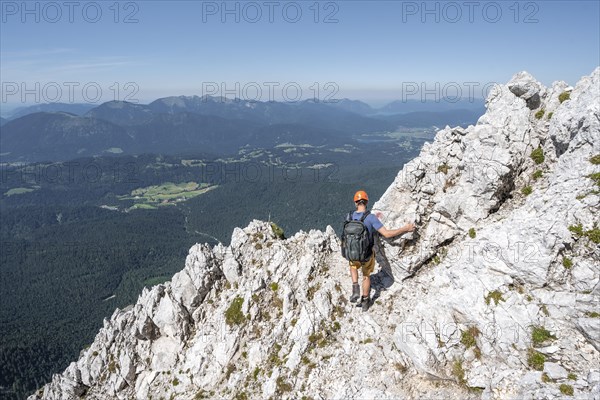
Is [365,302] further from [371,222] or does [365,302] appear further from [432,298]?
[371,222]

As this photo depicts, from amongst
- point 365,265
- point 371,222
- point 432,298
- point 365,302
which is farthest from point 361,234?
point 432,298

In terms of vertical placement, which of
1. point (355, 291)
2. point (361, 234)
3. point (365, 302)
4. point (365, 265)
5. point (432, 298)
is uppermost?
point (361, 234)

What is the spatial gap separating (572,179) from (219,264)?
23.8 metres

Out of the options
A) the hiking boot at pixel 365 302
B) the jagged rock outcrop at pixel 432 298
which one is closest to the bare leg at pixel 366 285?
the hiking boot at pixel 365 302

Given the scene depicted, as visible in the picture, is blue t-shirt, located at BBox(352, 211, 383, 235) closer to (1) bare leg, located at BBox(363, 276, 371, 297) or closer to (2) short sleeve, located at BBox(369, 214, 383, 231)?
(2) short sleeve, located at BBox(369, 214, 383, 231)

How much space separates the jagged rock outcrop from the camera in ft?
46.6

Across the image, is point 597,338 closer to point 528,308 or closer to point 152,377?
point 528,308

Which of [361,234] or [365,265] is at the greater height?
[361,234]

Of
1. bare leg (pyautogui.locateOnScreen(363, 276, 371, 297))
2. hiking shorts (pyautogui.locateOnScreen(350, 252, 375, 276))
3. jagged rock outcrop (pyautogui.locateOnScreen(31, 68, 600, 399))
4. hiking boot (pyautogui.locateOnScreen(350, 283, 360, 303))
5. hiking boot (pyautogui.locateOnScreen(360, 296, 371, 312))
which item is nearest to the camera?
jagged rock outcrop (pyautogui.locateOnScreen(31, 68, 600, 399))

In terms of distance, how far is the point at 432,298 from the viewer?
58.1ft

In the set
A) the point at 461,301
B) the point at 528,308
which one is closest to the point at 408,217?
the point at 461,301

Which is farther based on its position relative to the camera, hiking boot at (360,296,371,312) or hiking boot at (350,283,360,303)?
hiking boot at (350,283,360,303)

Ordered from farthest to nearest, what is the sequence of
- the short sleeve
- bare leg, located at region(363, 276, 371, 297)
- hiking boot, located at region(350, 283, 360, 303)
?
hiking boot, located at region(350, 283, 360, 303) < bare leg, located at region(363, 276, 371, 297) < the short sleeve

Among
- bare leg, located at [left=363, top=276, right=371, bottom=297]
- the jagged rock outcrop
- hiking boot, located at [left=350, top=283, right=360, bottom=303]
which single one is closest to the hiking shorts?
bare leg, located at [left=363, top=276, right=371, bottom=297]
